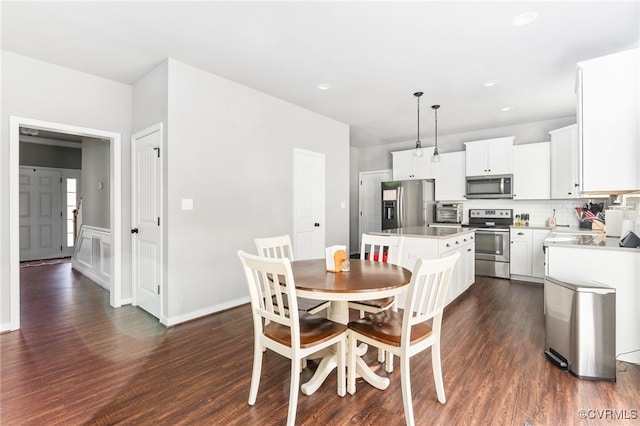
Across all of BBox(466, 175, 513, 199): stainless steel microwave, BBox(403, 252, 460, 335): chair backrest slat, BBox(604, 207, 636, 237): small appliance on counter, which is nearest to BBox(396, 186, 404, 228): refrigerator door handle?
BBox(466, 175, 513, 199): stainless steel microwave

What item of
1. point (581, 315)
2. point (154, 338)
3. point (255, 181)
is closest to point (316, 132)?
point (255, 181)

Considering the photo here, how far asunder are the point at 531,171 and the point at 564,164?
17.4 inches

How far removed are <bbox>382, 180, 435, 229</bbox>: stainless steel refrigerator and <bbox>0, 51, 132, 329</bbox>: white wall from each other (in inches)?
178

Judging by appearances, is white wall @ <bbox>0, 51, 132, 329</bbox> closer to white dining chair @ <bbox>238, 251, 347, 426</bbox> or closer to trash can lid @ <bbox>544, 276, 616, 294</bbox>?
white dining chair @ <bbox>238, 251, 347, 426</bbox>

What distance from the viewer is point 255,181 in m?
3.93

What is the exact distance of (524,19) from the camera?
2.41m

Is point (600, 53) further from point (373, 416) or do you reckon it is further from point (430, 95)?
point (373, 416)

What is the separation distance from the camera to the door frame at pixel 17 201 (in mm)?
3021

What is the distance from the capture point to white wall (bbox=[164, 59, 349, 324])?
317cm

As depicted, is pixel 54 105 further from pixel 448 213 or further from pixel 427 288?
pixel 448 213

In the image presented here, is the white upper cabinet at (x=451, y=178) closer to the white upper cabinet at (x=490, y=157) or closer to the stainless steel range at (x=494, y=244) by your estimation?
the white upper cabinet at (x=490, y=157)

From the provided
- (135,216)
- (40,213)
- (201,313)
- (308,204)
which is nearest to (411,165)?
(308,204)

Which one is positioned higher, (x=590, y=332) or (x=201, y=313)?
(x=590, y=332)

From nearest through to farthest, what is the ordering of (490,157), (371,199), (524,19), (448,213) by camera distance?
(524,19), (490,157), (448,213), (371,199)
